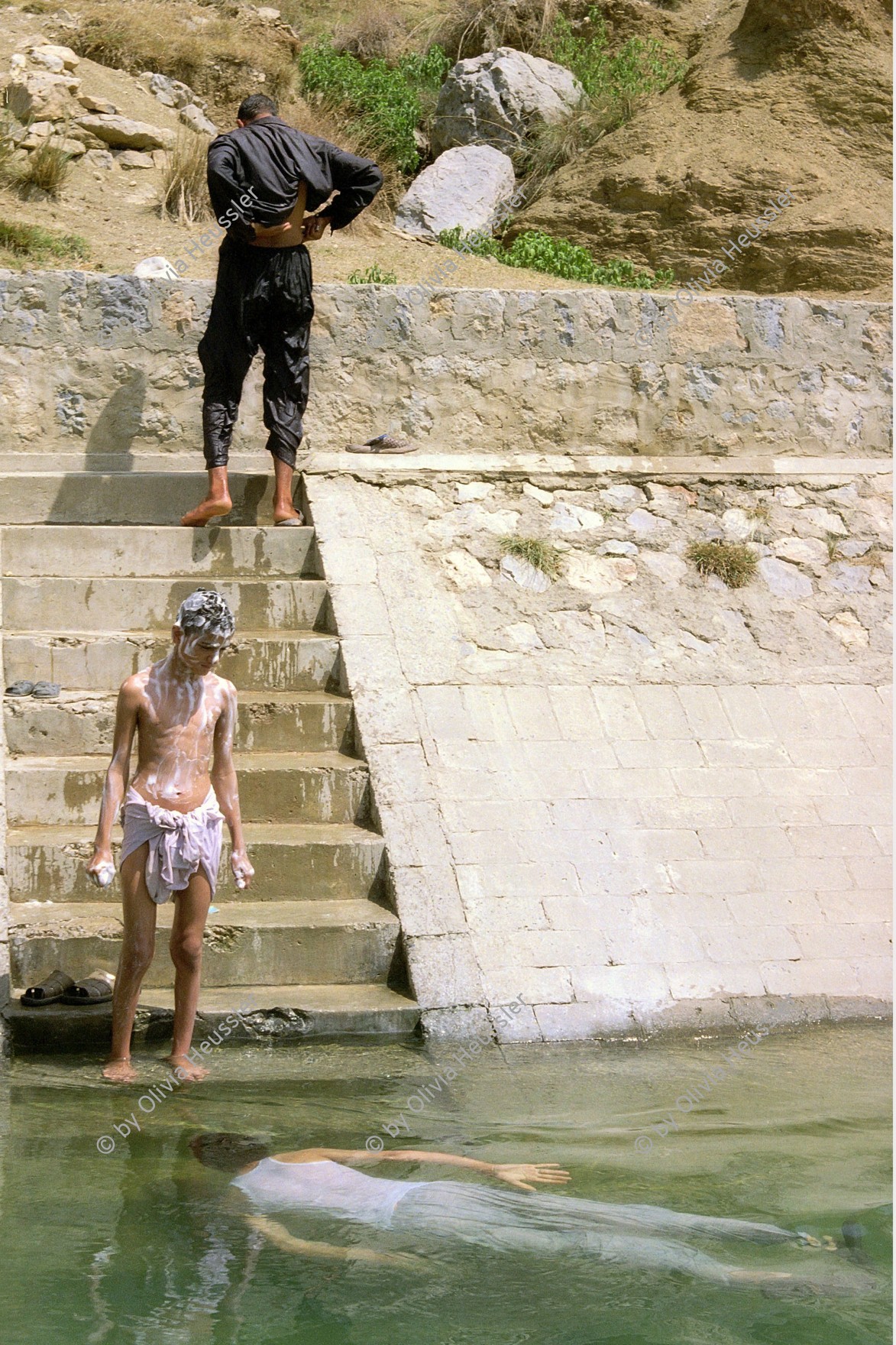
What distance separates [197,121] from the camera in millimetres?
13438

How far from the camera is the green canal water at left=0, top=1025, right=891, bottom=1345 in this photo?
2.98 metres

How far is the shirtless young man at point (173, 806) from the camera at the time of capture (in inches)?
166

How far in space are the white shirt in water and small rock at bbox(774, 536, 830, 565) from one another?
15.4ft

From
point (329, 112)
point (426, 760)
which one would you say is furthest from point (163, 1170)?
point (329, 112)

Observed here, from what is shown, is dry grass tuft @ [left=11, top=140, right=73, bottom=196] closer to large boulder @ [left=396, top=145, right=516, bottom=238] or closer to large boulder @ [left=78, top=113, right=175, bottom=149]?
large boulder @ [left=78, top=113, right=175, bottom=149]

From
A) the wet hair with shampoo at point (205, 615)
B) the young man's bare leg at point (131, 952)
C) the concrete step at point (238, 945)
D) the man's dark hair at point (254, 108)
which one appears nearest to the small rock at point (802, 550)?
the concrete step at point (238, 945)

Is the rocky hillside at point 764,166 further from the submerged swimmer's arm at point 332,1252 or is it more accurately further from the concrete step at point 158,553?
the submerged swimmer's arm at point 332,1252

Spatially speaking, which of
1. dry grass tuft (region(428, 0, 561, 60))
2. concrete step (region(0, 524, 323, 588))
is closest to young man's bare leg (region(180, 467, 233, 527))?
concrete step (region(0, 524, 323, 588))

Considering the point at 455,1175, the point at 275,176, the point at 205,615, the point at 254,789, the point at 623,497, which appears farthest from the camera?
the point at 623,497

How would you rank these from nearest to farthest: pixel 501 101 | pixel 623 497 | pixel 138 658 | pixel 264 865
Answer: pixel 264 865, pixel 138 658, pixel 623 497, pixel 501 101

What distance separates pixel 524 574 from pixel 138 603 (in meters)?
2.00

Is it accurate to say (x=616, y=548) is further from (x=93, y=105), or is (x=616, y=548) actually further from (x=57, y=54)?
(x=57, y=54)

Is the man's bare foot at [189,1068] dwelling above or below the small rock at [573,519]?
below

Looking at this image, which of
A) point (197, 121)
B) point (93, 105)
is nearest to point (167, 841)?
point (93, 105)
